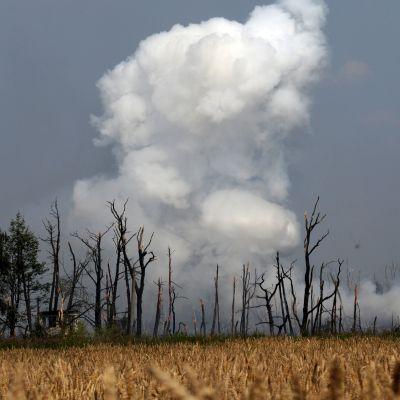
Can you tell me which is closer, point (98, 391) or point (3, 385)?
point (98, 391)

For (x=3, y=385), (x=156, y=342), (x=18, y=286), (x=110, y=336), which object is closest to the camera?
(x=3, y=385)

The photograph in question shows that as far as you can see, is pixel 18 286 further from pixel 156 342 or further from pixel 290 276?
pixel 156 342

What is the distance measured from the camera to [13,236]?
37469 millimetres

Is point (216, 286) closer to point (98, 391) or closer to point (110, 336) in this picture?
point (110, 336)

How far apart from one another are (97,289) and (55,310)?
2.67 metres

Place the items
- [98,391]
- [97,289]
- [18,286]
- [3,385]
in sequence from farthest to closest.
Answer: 1. [18,286]
2. [97,289]
3. [3,385]
4. [98,391]

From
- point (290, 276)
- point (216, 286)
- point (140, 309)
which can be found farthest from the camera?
point (216, 286)

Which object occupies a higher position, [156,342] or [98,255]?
[98,255]

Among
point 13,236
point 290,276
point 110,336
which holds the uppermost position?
point 13,236

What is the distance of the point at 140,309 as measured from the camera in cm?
3153

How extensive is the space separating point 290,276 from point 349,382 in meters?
21.6

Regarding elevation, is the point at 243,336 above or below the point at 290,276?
below

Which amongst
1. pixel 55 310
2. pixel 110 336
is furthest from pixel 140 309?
pixel 110 336

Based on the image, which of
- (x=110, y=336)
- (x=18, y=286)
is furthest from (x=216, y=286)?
(x=110, y=336)
